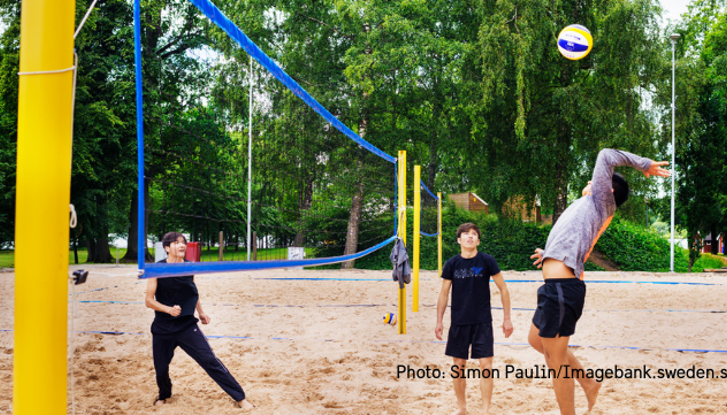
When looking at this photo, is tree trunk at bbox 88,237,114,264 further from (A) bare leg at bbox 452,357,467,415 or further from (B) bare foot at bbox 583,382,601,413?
(B) bare foot at bbox 583,382,601,413

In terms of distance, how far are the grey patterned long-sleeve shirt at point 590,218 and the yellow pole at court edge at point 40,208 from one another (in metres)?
2.08

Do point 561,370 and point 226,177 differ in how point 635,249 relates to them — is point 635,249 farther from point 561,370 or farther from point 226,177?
point 226,177

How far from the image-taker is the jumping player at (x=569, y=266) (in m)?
2.54

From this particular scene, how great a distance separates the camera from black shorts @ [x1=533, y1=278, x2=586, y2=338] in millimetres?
2525

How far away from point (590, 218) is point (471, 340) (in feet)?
3.23

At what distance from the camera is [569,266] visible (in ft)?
8.31

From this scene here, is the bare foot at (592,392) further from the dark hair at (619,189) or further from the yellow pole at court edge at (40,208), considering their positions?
the yellow pole at court edge at (40,208)

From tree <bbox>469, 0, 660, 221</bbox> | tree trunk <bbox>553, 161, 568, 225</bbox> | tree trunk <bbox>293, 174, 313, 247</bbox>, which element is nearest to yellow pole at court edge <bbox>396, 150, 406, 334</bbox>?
tree trunk <bbox>293, 174, 313, 247</bbox>

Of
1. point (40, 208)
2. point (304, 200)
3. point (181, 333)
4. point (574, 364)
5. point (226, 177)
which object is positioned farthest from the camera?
point (304, 200)

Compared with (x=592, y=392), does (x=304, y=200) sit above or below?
above

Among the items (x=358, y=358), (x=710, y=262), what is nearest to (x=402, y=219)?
(x=358, y=358)

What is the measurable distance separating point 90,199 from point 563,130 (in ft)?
49.7

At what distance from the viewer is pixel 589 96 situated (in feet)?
51.3

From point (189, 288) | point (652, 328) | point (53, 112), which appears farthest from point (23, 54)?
point (652, 328)
